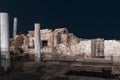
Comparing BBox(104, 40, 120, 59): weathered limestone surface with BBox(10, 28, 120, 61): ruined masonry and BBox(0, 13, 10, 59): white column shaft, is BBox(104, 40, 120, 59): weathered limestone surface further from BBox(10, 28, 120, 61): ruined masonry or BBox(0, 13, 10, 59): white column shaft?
BBox(0, 13, 10, 59): white column shaft

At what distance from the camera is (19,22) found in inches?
2036

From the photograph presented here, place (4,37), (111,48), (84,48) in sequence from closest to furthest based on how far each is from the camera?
(4,37) → (111,48) → (84,48)

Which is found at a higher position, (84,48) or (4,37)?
(4,37)

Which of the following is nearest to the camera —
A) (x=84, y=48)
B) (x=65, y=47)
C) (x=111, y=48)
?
(x=111, y=48)

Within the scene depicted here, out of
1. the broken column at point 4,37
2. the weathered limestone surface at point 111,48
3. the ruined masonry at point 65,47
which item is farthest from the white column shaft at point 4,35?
the weathered limestone surface at point 111,48

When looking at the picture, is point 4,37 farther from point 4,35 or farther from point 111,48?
point 111,48

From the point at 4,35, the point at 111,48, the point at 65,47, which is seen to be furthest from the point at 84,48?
the point at 4,35

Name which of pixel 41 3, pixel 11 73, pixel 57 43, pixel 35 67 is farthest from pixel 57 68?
pixel 41 3

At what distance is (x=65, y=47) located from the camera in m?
35.0

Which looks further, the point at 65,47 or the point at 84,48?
the point at 65,47

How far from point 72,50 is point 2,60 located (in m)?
12.4

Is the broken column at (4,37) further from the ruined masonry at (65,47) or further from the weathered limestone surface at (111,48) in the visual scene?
the weathered limestone surface at (111,48)

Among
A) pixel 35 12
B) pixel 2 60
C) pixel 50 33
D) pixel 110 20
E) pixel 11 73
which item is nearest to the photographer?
pixel 11 73

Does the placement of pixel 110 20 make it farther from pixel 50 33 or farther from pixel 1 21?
pixel 1 21
